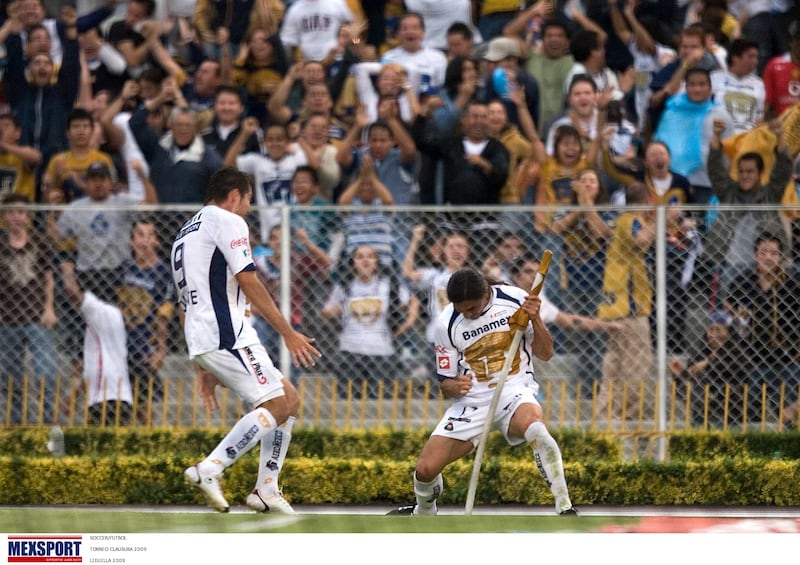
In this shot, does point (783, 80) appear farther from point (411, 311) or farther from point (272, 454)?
point (272, 454)

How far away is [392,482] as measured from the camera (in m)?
12.0

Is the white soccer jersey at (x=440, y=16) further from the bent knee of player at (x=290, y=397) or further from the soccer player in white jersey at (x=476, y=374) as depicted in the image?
the bent knee of player at (x=290, y=397)

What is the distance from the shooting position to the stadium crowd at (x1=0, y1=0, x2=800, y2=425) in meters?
12.7

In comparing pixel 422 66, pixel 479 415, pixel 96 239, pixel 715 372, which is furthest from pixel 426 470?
pixel 422 66

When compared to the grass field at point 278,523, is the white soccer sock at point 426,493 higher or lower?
lower

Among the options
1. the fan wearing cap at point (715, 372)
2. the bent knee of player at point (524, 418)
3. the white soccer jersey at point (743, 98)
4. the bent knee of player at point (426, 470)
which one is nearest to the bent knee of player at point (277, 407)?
the bent knee of player at point (426, 470)

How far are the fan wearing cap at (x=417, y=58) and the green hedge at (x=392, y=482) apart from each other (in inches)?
181

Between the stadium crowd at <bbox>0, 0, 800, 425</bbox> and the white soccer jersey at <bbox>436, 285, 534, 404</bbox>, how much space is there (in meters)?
2.73

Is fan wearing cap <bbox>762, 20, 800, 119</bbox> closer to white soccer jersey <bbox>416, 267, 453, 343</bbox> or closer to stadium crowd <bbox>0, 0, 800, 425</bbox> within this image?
stadium crowd <bbox>0, 0, 800, 425</bbox>

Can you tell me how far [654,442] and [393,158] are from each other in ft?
11.9

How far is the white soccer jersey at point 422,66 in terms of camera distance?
15188mm

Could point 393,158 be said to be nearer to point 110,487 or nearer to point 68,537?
point 110,487

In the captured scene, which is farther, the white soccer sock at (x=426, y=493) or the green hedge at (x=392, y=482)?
the green hedge at (x=392, y=482)

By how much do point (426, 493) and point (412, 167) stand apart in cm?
503
